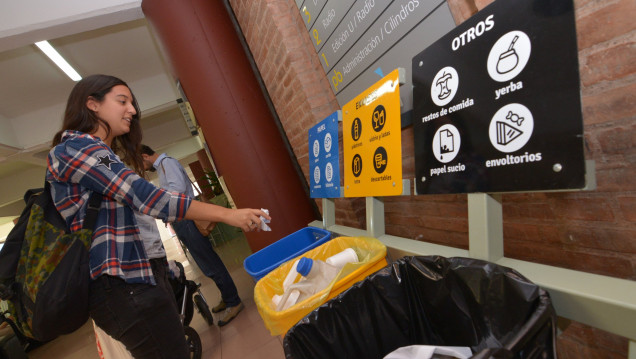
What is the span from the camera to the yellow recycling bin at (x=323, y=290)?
0.76 meters

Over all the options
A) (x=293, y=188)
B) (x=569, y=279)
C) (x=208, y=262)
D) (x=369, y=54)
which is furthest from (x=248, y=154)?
(x=569, y=279)

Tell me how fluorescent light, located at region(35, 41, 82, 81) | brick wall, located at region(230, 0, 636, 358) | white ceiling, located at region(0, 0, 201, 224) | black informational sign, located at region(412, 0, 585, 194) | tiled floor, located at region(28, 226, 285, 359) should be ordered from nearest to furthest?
black informational sign, located at region(412, 0, 585, 194) < brick wall, located at region(230, 0, 636, 358) < tiled floor, located at region(28, 226, 285, 359) < white ceiling, located at region(0, 0, 201, 224) < fluorescent light, located at region(35, 41, 82, 81)

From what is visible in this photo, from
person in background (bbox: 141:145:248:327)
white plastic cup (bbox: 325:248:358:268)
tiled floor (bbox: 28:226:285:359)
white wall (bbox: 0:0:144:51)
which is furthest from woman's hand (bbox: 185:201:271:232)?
white wall (bbox: 0:0:144:51)

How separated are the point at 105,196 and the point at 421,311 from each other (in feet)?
3.86

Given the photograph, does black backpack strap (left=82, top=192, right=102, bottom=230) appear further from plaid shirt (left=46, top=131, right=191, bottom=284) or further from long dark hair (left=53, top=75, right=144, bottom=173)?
long dark hair (left=53, top=75, right=144, bottom=173)

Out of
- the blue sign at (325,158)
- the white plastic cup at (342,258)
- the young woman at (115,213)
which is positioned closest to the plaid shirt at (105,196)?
the young woman at (115,213)

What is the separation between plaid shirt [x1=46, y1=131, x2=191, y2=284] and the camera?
3.21 ft

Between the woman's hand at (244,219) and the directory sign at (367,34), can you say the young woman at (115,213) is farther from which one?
the directory sign at (367,34)

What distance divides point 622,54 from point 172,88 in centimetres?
649

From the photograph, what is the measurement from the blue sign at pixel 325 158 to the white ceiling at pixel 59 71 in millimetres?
2665

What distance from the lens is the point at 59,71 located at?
4270mm

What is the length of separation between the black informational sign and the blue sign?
0.58m

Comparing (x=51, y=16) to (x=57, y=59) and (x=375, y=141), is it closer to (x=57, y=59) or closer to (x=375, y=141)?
(x=57, y=59)

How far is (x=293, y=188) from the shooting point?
2381mm
